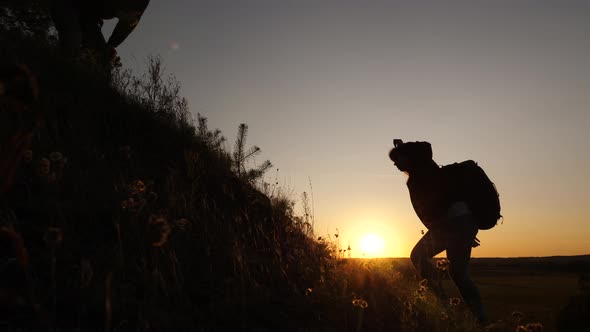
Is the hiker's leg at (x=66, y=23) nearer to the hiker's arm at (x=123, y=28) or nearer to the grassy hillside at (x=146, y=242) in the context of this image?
the grassy hillside at (x=146, y=242)

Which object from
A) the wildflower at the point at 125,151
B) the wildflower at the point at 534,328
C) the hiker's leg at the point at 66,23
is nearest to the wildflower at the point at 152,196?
the wildflower at the point at 125,151

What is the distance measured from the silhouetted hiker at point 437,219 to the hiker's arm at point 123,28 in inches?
176

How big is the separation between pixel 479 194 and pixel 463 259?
76 cm

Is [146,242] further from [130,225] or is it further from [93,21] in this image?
[93,21]

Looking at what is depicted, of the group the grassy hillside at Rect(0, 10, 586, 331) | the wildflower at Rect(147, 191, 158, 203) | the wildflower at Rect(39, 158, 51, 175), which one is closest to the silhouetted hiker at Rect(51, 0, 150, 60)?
the grassy hillside at Rect(0, 10, 586, 331)

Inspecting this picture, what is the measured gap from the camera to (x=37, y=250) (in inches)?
109

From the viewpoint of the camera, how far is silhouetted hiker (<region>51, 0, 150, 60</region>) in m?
6.18

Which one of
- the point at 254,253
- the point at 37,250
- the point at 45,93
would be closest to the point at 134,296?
the point at 37,250

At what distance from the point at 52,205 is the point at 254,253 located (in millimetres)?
1788

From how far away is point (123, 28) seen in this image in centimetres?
708

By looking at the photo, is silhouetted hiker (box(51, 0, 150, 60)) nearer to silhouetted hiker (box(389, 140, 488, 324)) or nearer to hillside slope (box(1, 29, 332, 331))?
hillside slope (box(1, 29, 332, 331))

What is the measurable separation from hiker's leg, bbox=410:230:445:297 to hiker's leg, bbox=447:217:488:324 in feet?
0.94

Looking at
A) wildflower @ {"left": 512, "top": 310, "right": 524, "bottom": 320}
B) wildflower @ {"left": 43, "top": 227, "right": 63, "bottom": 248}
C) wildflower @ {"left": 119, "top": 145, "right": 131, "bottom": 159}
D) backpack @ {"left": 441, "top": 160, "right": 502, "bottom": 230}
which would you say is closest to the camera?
wildflower @ {"left": 43, "top": 227, "right": 63, "bottom": 248}

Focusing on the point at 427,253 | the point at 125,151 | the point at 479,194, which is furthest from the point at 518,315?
the point at 125,151
